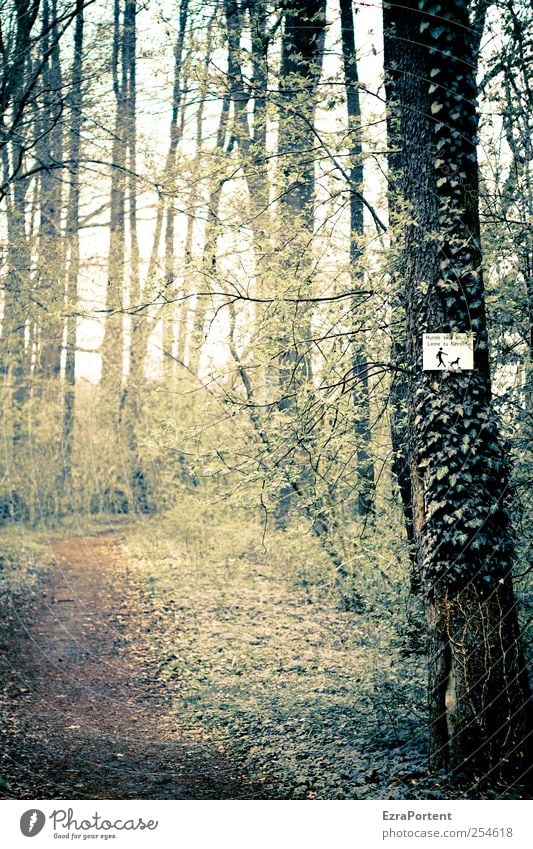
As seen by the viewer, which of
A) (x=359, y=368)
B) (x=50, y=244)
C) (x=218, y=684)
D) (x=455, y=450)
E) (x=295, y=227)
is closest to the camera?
(x=455, y=450)

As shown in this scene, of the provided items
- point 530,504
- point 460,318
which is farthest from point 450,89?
point 530,504

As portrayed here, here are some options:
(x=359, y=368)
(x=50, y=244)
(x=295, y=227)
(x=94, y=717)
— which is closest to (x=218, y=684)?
(x=94, y=717)

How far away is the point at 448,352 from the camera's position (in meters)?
4.85

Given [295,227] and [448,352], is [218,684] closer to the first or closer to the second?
[448,352]

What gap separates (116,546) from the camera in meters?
13.9

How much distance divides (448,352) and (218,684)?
408cm

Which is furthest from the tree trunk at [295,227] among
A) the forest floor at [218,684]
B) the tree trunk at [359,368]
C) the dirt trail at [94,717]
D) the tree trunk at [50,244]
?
the tree trunk at [50,244]

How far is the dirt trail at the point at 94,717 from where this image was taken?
17.1ft

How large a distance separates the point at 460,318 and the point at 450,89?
1494mm

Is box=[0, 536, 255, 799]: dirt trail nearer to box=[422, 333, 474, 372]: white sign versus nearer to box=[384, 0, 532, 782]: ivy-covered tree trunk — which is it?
box=[384, 0, 532, 782]: ivy-covered tree trunk

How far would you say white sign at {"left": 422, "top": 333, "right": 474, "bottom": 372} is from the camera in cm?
482

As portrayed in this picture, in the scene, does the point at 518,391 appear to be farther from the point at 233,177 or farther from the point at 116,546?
the point at 116,546

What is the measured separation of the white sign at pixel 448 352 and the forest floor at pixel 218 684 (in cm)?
170

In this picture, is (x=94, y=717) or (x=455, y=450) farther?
(x=94, y=717)
